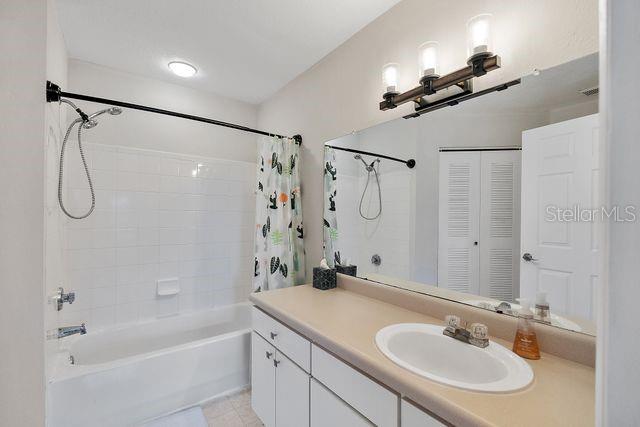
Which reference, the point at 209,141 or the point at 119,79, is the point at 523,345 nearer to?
the point at 209,141

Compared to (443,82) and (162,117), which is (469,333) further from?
(162,117)

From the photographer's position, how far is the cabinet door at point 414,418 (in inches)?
29.5

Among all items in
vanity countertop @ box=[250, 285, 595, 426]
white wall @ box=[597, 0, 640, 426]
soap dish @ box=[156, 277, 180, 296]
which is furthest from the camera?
soap dish @ box=[156, 277, 180, 296]

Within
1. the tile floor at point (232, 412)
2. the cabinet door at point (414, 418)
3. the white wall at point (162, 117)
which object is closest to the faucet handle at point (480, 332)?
the cabinet door at point (414, 418)

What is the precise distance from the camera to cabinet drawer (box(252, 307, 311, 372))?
1.24 metres

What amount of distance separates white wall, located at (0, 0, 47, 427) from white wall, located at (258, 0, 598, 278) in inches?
59.8

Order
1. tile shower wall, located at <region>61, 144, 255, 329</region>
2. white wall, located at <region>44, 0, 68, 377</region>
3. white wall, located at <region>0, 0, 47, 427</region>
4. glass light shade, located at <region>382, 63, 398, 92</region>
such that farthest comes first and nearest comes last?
tile shower wall, located at <region>61, 144, 255, 329</region>
glass light shade, located at <region>382, 63, 398, 92</region>
white wall, located at <region>44, 0, 68, 377</region>
white wall, located at <region>0, 0, 47, 427</region>

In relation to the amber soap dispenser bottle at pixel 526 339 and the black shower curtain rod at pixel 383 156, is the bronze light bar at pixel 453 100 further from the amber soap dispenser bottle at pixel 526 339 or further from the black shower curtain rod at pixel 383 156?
the amber soap dispenser bottle at pixel 526 339

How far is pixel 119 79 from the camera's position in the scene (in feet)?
7.38

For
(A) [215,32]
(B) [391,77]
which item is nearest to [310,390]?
(B) [391,77]

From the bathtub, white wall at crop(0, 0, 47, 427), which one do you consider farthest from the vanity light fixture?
the bathtub

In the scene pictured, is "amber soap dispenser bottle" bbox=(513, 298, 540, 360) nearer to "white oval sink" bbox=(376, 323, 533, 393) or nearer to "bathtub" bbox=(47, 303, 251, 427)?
"white oval sink" bbox=(376, 323, 533, 393)

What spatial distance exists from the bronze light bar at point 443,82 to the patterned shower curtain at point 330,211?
58cm

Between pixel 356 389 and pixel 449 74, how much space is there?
135 centimetres
